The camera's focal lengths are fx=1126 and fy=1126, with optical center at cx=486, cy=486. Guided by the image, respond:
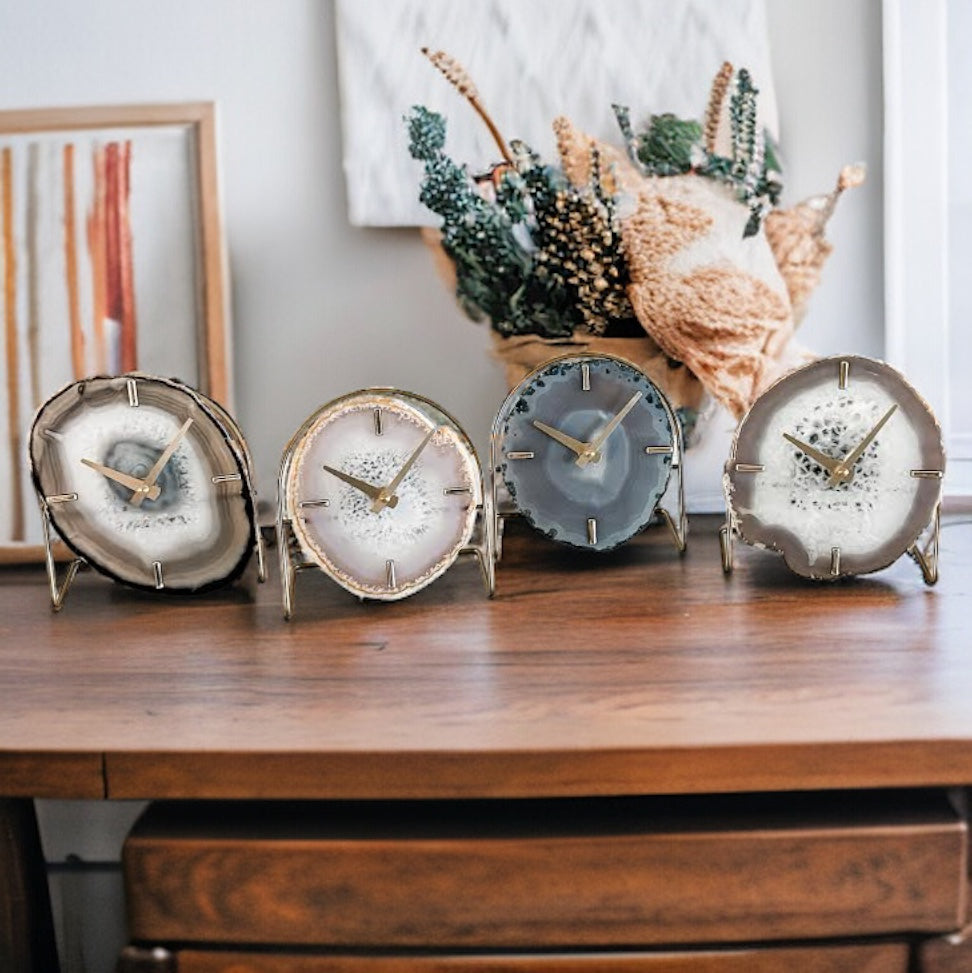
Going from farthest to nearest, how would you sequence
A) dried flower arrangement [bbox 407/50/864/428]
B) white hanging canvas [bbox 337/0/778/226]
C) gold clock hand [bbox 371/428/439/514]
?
white hanging canvas [bbox 337/0/778/226] < dried flower arrangement [bbox 407/50/864/428] < gold clock hand [bbox 371/428/439/514]

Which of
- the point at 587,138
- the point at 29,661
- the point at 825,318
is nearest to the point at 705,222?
the point at 587,138

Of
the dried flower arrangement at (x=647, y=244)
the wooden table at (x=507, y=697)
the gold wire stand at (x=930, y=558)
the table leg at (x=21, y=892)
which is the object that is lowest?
the table leg at (x=21, y=892)

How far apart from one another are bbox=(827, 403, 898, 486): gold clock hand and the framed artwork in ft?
2.06

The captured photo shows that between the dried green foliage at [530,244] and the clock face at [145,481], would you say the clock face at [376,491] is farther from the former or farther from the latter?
the dried green foliage at [530,244]

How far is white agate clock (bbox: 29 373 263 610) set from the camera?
978 mm

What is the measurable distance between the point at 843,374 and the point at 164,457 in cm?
58

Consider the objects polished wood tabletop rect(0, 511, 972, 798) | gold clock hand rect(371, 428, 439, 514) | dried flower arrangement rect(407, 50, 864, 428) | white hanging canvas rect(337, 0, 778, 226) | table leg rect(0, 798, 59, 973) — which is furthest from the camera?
white hanging canvas rect(337, 0, 778, 226)

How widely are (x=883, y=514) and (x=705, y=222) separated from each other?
32 centimetres

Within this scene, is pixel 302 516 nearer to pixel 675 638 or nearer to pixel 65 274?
pixel 675 638

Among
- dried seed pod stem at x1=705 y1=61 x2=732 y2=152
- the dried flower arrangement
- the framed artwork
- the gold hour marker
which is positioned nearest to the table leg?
the framed artwork

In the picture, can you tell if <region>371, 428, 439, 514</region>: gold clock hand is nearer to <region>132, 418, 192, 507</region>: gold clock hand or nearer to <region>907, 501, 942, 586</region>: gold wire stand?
<region>132, 418, 192, 507</region>: gold clock hand

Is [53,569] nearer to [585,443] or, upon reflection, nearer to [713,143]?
[585,443]

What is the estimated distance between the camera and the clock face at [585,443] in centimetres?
99

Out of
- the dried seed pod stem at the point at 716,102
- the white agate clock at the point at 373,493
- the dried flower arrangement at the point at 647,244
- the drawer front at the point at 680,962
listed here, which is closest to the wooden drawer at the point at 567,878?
the drawer front at the point at 680,962
